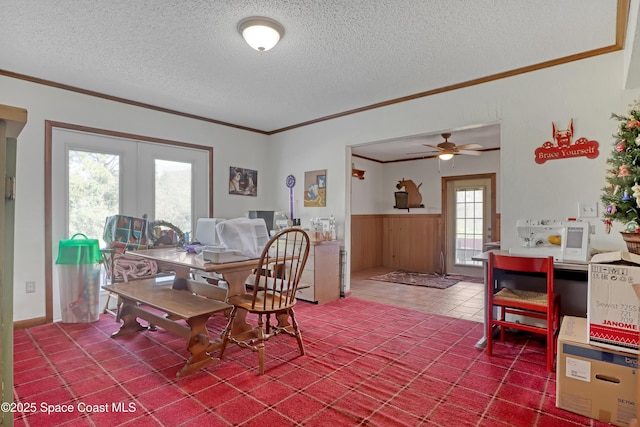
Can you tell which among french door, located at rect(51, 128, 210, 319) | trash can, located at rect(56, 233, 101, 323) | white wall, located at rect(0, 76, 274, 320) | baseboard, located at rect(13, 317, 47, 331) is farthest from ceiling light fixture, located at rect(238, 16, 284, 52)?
baseboard, located at rect(13, 317, 47, 331)

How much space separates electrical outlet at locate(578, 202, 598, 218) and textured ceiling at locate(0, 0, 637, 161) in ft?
4.11

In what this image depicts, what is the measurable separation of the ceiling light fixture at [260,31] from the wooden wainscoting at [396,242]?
4.30 m

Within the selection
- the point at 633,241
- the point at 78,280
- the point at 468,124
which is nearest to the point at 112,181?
the point at 78,280

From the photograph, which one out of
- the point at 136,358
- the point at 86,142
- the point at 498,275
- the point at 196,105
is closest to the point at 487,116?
the point at 498,275

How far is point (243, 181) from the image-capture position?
204 inches

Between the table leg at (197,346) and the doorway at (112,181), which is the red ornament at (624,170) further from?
the doorway at (112,181)

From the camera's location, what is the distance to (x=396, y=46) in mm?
2734

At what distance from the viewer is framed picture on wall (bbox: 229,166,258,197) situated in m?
5.04

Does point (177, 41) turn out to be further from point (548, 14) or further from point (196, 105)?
point (548, 14)

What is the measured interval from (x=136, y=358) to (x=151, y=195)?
2.21m

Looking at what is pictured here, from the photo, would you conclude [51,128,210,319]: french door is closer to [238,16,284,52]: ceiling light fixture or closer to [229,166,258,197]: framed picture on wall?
[229,166,258,197]: framed picture on wall

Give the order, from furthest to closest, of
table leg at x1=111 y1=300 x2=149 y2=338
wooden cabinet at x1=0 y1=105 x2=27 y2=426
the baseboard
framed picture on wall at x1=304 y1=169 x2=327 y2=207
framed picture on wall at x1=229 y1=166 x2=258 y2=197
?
framed picture on wall at x1=229 y1=166 x2=258 y2=197 < framed picture on wall at x1=304 y1=169 x2=327 y2=207 < the baseboard < table leg at x1=111 y1=300 x2=149 y2=338 < wooden cabinet at x1=0 y1=105 x2=27 y2=426

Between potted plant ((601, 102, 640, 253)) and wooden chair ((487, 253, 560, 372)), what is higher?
potted plant ((601, 102, 640, 253))

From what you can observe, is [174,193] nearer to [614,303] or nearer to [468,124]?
[468,124]
